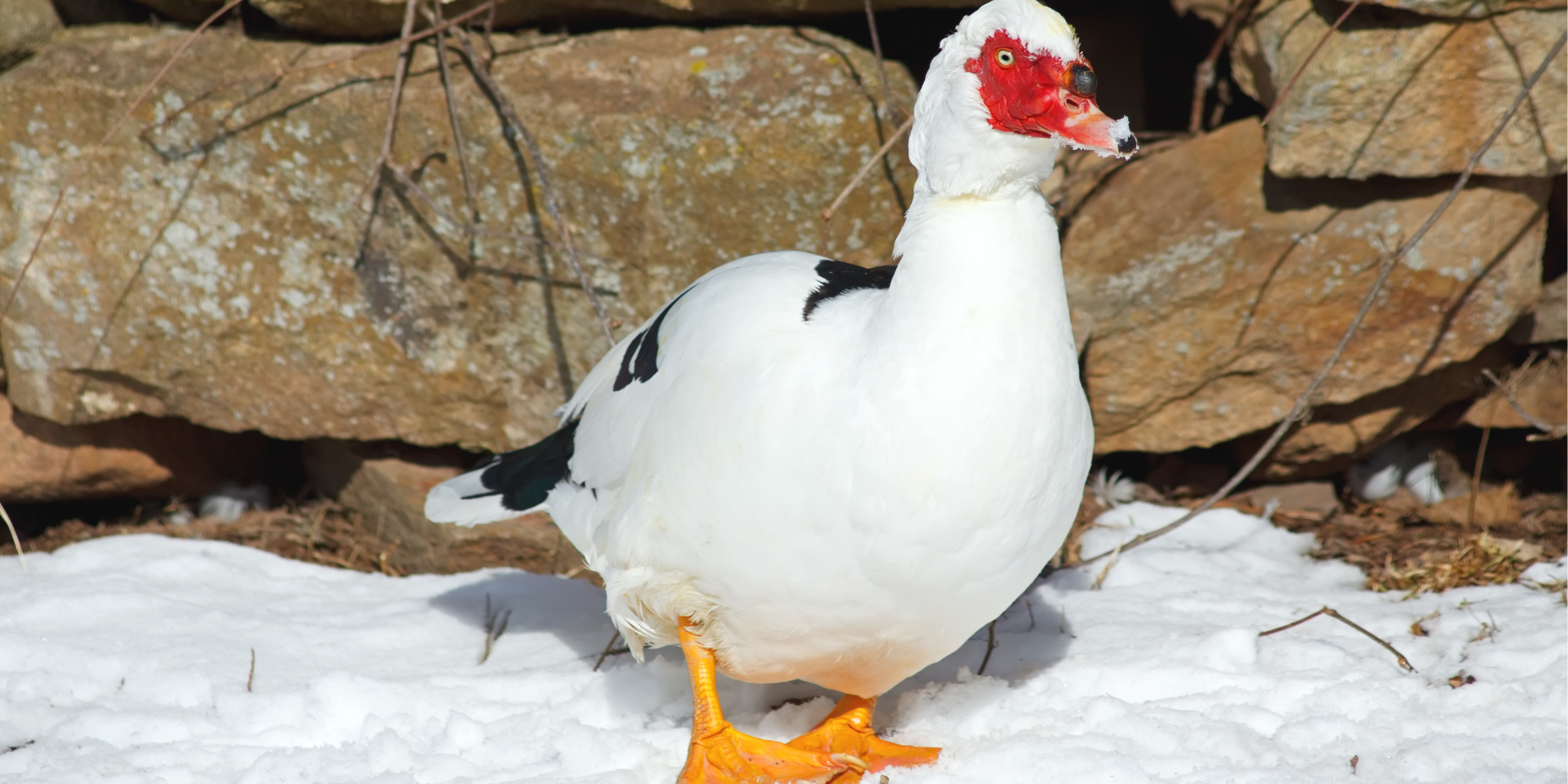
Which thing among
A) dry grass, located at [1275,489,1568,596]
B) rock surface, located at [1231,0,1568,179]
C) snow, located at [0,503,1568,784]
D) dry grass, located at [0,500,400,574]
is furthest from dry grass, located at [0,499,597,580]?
rock surface, located at [1231,0,1568,179]

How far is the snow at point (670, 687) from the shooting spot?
8.11 feet

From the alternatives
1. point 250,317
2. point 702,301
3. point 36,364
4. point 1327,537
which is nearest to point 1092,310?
point 1327,537

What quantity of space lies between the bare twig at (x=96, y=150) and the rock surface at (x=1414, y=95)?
290 centimetres

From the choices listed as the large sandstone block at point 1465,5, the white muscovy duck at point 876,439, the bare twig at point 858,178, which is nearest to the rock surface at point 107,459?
the white muscovy duck at point 876,439

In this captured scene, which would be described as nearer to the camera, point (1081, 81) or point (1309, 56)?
point (1081, 81)

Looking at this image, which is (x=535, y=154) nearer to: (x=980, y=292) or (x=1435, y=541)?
(x=980, y=292)

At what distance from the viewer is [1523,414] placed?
3330 millimetres

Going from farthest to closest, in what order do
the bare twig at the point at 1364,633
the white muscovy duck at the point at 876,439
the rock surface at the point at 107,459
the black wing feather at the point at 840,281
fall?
1. the rock surface at the point at 107,459
2. the bare twig at the point at 1364,633
3. the black wing feather at the point at 840,281
4. the white muscovy duck at the point at 876,439

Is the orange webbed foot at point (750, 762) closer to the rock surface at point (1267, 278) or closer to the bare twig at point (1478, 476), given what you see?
the rock surface at point (1267, 278)

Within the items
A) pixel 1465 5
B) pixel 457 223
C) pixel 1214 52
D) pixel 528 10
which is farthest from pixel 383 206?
pixel 1465 5

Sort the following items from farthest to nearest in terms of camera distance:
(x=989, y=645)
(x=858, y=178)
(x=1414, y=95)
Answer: (x=858, y=178), (x=1414, y=95), (x=989, y=645)

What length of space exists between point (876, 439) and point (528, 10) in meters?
2.05

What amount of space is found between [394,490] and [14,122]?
4.88 ft

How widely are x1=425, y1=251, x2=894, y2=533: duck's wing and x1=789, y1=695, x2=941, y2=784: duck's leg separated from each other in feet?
2.23
